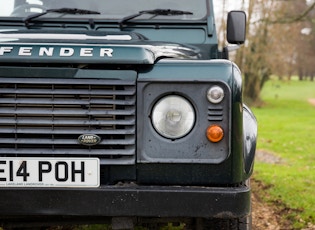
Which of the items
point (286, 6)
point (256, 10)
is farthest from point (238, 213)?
point (286, 6)

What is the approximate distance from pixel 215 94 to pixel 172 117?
24 cm

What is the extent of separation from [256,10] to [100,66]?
21940 millimetres

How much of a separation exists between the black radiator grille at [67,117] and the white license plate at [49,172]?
41 millimetres

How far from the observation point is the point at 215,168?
2701 mm

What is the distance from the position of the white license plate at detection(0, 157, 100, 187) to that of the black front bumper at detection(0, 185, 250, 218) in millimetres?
38

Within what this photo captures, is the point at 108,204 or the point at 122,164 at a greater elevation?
the point at 122,164

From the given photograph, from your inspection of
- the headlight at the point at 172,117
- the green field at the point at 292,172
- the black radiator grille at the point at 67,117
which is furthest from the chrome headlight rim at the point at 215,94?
the green field at the point at 292,172

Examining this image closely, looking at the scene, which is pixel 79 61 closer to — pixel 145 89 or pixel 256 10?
pixel 145 89

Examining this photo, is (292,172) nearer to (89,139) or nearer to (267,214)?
(267,214)

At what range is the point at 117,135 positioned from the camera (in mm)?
2678

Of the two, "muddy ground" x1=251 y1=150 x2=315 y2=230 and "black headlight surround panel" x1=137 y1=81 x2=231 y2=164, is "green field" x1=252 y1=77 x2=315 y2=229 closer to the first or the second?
"muddy ground" x1=251 y1=150 x2=315 y2=230

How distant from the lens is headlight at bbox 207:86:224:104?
267 cm

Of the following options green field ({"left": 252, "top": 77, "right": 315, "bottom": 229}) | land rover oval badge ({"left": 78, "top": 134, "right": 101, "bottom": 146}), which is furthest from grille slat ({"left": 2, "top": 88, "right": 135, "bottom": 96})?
green field ({"left": 252, "top": 77, "right": 315, "bottom": 229})

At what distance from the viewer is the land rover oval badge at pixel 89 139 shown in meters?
2.67
